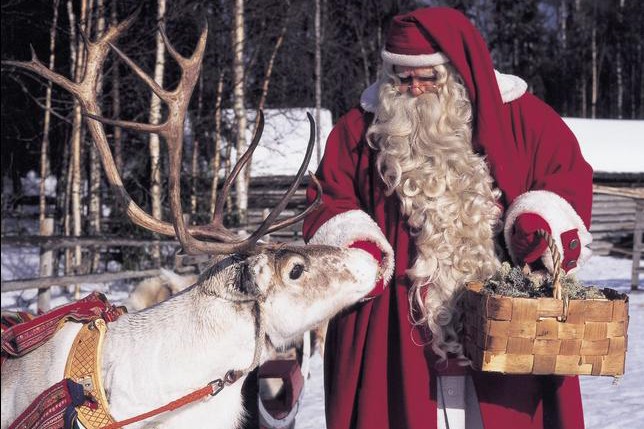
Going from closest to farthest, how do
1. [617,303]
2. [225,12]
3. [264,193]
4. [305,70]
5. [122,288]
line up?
[617,303], [122,288], [225,12], [264,193], [305,70]

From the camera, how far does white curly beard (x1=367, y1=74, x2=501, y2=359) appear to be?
8.22 ft

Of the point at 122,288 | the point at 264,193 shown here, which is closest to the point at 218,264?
the point at 122,288

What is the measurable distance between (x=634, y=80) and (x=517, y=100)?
32932 mm

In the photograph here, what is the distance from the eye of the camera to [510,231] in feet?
8.07

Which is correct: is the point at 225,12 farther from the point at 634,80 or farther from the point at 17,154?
the point at 634,80

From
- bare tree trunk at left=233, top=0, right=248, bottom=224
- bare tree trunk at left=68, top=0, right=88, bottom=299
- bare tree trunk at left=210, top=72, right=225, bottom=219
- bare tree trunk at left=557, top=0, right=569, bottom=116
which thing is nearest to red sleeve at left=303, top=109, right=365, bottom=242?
bare tree trunk at left=68, top=0, right=88, bottom=299

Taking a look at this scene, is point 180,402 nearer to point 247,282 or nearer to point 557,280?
point 247,282

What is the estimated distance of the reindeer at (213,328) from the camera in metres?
2.40

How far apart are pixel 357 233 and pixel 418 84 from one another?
591mm

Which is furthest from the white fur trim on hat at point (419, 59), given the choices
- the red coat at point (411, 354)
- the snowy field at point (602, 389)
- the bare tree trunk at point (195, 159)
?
the bare tree trunk at point (195, 159)

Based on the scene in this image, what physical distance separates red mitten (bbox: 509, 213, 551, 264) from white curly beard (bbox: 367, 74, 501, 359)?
0.47ft

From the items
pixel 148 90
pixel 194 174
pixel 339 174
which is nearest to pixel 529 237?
pixel 339 174

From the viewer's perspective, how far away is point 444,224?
2.51 meters

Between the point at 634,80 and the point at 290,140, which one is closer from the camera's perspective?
the point at 290,140
